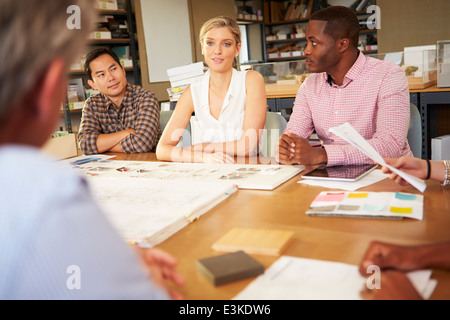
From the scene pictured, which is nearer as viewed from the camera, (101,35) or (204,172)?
(204,172)

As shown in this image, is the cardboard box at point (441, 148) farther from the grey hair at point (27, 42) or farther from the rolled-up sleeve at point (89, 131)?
the grey hair at point (27, 42)

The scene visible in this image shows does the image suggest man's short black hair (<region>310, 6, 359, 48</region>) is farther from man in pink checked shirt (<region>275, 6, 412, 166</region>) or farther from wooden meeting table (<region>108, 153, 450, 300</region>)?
wooden meeting table (<region>108, 153, 450, 300</region>)

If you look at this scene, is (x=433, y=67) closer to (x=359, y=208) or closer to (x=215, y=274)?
(x=359, y=208)

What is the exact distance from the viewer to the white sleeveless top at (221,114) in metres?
2.33

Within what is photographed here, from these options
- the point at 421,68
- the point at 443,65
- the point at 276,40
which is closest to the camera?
the point at 443,65

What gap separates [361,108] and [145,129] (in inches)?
42.2

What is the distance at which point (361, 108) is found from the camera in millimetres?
1943

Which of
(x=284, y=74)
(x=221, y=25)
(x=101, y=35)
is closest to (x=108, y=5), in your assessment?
(x=101, y=35)

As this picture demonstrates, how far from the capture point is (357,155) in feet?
5.27

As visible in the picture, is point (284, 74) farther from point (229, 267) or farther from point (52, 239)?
point (52, 239)

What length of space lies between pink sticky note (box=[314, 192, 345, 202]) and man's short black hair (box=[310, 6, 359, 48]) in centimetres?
108

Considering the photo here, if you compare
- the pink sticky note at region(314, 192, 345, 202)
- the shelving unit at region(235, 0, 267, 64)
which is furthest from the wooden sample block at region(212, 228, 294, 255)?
the shelving unit at region(235, 0, 267, 64)

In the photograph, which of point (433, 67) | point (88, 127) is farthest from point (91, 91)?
point (433, 67)

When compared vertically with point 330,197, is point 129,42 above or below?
above
